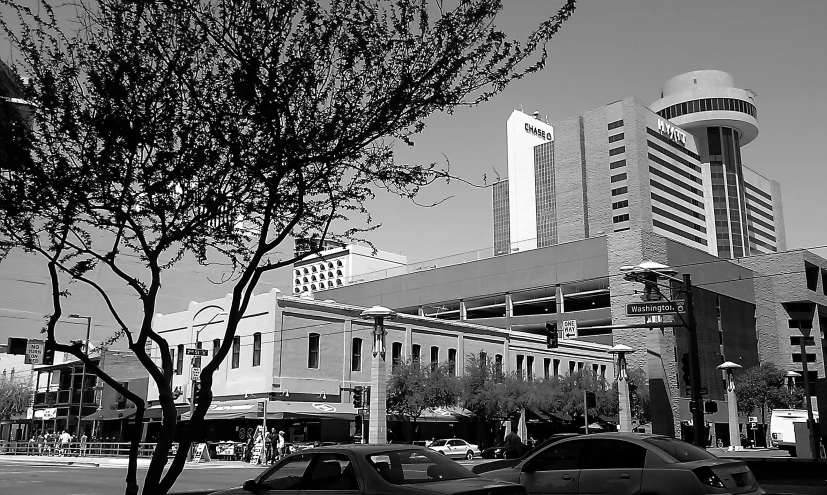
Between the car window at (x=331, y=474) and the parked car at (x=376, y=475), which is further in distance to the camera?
the car window at (x=331, y=474)

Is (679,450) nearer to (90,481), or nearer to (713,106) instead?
(90,481)

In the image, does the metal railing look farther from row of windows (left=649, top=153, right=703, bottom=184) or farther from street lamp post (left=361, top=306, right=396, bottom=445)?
row of windows (left=649, top=153, right=703, bottom=184)

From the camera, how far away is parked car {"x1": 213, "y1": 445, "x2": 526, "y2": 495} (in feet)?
26.1

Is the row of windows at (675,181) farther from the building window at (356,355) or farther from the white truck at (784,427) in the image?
the building window at (356,355)

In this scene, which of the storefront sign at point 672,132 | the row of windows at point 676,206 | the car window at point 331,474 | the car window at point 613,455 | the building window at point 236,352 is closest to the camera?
the car window at point 331,474

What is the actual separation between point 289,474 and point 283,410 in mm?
35169

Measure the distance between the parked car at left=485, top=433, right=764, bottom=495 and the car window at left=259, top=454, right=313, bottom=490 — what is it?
11.9 feet

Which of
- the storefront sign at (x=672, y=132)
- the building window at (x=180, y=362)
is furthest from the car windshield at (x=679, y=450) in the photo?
the storefront sign at (x=672, y=132)

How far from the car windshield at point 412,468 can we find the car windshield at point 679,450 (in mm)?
3383

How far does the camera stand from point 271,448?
39625 mm

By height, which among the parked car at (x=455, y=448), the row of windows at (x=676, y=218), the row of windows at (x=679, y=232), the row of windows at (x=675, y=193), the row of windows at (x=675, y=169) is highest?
the row of windows at (x=675, y=169)

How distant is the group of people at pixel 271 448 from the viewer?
39.4 m

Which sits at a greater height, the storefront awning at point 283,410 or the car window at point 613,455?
the storefront awning at point 283,410

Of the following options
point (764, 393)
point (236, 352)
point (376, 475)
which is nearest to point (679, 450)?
point (376, 475)
